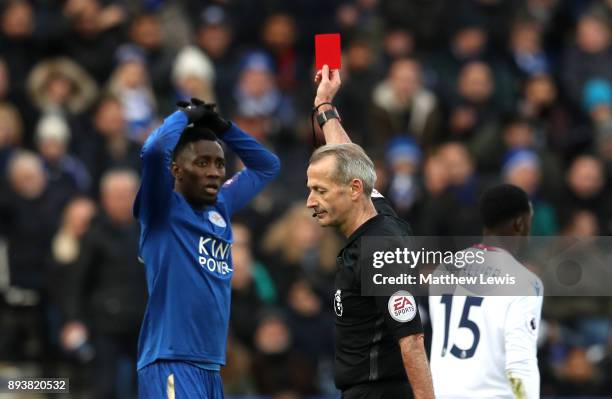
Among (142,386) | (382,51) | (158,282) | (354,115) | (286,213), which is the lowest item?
(142,386)

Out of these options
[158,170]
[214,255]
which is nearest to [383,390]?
[214,255]

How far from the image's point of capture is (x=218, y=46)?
15.0m

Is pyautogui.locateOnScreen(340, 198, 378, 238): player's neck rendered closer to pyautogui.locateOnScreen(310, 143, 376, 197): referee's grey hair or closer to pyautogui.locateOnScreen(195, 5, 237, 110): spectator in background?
pyautogui.locateOnScreen(310, 143, 376, 197): referee's grey hair

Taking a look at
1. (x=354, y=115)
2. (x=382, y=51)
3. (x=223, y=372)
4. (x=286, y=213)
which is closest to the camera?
(x=223, y=372)

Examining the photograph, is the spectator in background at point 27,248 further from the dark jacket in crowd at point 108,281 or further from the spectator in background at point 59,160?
the dark jacket in crowd at point 108,281

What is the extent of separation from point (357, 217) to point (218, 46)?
27.5 feet

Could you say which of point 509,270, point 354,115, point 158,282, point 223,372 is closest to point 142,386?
point 158,282

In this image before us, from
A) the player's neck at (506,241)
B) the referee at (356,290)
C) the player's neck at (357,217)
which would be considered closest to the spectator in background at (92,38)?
the player's neck at (506,241)

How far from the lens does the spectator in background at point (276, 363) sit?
39.7ft

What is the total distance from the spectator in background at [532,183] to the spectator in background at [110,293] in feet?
14.1

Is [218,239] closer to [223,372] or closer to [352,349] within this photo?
[352,349]

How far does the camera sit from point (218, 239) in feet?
25.3

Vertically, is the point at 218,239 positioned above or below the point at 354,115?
below

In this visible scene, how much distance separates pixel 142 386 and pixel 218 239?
1013mm
